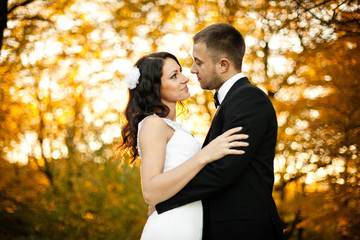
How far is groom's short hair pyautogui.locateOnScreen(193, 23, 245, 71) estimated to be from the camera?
2.88 meters

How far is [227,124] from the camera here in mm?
2480

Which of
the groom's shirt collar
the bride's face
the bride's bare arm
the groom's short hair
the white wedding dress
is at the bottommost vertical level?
the white wedding dress

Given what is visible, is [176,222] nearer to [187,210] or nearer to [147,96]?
[187,210]

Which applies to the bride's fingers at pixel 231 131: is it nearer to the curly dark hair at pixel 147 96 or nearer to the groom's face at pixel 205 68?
the groom's face at pixel 205 68

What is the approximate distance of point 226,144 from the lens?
7.75 feet

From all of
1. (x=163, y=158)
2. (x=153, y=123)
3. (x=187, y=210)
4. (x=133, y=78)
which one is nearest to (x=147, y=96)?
(x=133, y=78)

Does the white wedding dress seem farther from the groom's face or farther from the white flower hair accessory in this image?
the white flower hair accessory

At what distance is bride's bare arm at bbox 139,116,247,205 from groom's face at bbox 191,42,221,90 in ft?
1.60

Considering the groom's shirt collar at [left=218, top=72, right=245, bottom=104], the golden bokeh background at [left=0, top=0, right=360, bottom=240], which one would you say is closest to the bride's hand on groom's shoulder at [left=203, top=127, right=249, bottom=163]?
the groom's shirt collar at [left=218, top=72, right=245, bottom=104]

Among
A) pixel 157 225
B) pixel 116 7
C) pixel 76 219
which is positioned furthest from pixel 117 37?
pixel 157 225

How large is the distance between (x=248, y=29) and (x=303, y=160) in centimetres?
299

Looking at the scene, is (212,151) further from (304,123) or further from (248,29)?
(248,29)

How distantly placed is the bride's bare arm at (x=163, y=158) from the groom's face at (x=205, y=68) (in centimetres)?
49

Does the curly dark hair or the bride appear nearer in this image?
the bride
